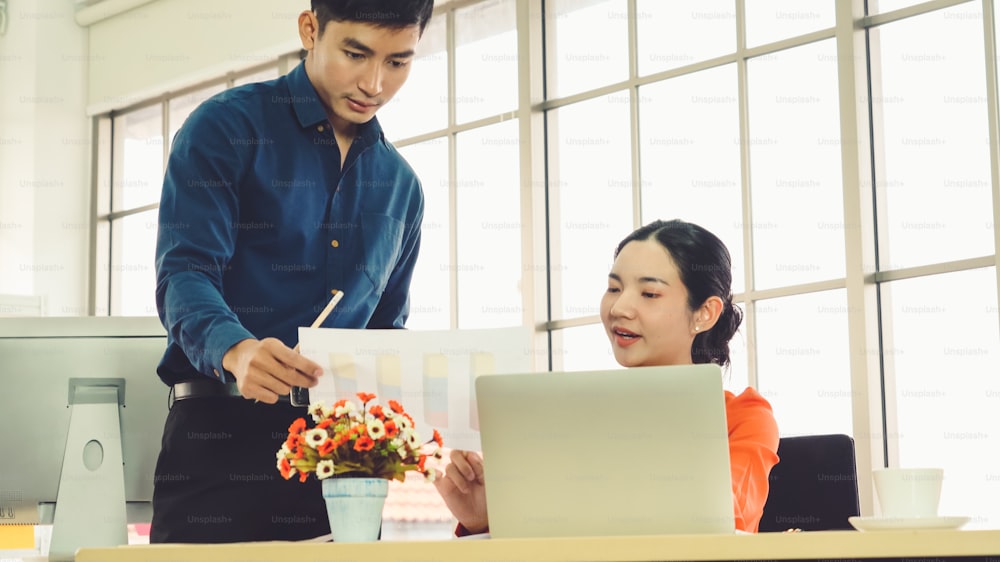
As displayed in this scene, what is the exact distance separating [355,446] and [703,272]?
116 cm

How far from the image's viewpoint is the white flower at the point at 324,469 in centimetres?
128

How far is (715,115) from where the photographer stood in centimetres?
496

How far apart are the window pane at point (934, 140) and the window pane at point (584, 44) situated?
1.21 m

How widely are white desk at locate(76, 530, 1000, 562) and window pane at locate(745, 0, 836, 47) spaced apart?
155 inches

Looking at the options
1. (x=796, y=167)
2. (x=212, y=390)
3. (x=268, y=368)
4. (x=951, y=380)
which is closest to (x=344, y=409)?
(x=268, y=368)

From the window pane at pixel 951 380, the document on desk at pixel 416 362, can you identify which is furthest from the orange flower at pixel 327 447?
the window pane at pixel 951 380

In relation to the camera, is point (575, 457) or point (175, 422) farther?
point (175, 422)

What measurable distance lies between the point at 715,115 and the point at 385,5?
326 cm

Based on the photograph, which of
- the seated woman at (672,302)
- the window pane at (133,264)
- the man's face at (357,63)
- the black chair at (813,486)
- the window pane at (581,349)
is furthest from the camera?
the window pane at (133,264)

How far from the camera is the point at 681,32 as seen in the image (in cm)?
511

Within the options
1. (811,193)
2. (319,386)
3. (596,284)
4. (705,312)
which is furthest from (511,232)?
(319,386)

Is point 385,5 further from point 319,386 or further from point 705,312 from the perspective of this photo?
point 705,312

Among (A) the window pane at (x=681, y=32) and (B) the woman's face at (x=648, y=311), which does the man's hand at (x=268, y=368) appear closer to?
(B) the woman's face at (x=648, y=311)

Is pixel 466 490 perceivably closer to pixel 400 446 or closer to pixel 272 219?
pixel 400 446
